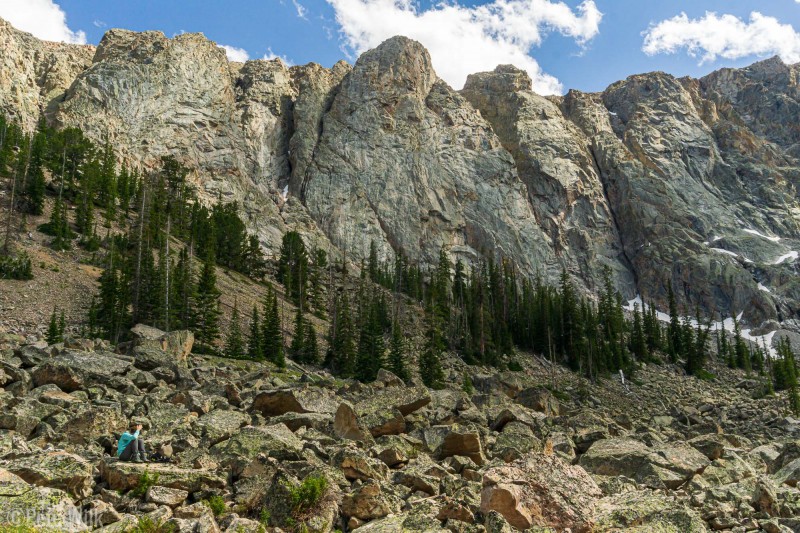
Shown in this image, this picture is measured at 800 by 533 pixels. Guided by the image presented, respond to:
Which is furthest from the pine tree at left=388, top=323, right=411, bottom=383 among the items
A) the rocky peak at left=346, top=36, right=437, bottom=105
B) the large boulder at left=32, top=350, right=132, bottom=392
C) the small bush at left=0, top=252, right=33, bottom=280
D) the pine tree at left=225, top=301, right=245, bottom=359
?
the rocky peak at left=346, top=36, right=437, bottom=105

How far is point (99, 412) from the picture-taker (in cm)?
1552

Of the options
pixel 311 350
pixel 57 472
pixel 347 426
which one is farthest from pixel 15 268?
pixel 57 472

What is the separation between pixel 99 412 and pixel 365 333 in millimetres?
43107

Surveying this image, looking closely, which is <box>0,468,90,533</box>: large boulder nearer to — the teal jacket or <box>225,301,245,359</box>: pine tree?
the teal jacket

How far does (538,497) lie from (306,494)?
13.6 ft

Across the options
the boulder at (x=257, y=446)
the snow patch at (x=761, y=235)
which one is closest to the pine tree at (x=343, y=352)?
the boulder at (x=257, y=446)

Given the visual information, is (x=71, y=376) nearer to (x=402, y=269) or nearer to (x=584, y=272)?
(x=402, y=269)

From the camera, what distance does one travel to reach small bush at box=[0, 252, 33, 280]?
52094 mm

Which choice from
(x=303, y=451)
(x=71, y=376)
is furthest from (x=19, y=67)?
(x=303, y=451)

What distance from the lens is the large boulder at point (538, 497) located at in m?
10.4

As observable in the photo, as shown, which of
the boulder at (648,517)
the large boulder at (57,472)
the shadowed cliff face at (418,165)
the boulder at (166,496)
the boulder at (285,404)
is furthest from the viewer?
the shadowed cliff face at (418,165)

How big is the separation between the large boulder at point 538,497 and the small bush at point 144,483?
5850mm

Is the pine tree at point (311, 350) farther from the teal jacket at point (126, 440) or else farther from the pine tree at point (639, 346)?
the pine tree at point (639, 346)

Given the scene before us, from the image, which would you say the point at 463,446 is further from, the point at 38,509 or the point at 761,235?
the point at 761,235
